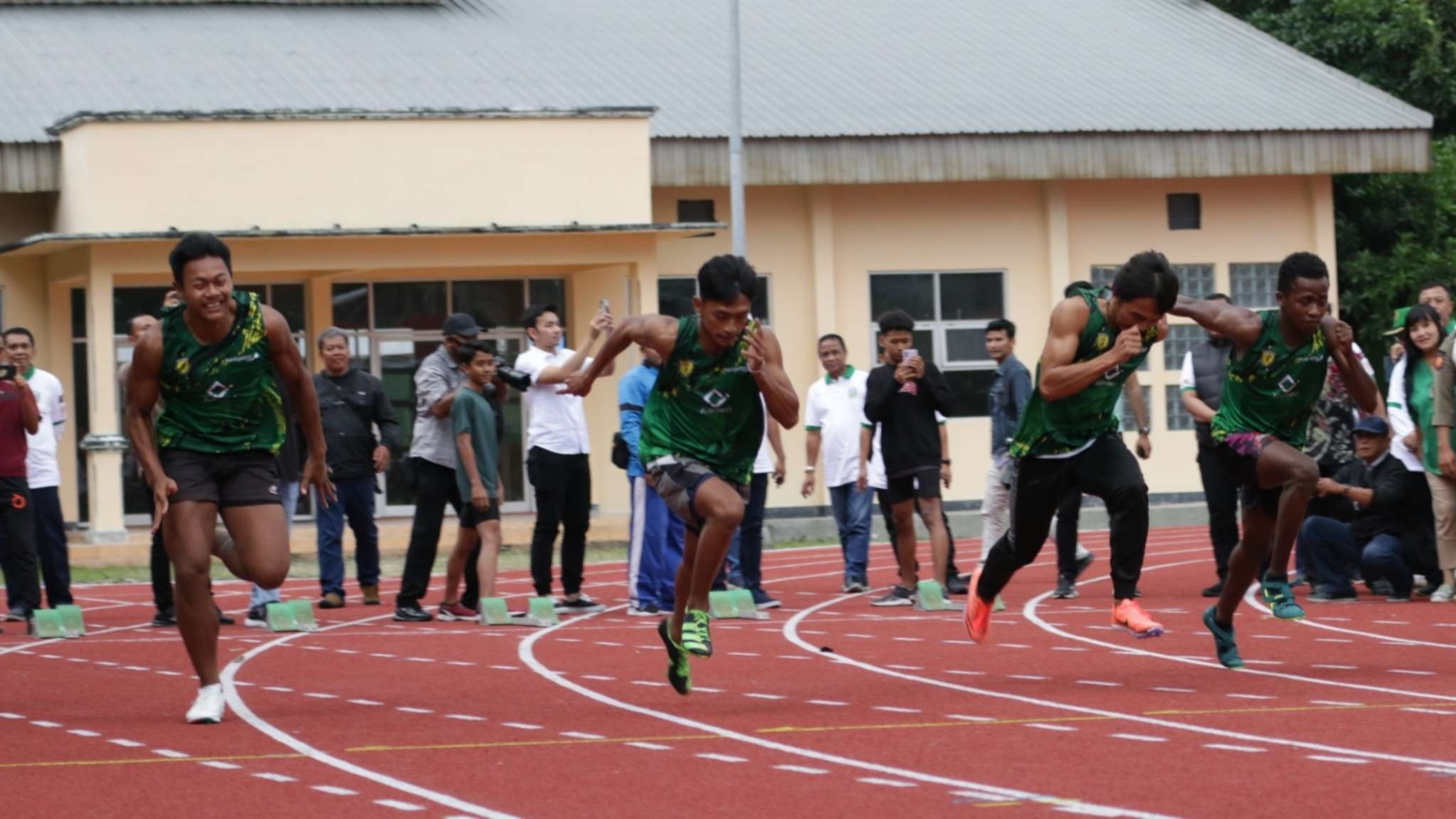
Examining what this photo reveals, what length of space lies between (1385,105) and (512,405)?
12.9 metres

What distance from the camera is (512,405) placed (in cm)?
2708

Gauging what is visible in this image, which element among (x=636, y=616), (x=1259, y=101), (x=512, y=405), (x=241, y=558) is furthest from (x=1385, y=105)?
(x=241, y=558)

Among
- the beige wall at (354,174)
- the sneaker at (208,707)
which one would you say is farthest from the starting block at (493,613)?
the beige wall at (354,174)

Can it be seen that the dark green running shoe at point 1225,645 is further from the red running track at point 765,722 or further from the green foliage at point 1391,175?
the green foliage at point 1391,175

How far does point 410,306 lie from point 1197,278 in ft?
36.0

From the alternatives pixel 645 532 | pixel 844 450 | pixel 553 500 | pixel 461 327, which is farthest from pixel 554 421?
pixel 844 450

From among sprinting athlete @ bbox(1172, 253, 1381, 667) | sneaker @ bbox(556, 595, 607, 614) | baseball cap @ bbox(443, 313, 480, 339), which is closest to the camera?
sprinting athlete @ bbox(1172, 253, 1381, 667)

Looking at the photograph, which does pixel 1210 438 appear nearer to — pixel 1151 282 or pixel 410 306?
pixel 1151 282

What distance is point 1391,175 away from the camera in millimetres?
33938

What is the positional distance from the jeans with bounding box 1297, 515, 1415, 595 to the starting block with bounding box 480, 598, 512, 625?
5264 mm

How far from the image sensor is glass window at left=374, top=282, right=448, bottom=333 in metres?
26.8

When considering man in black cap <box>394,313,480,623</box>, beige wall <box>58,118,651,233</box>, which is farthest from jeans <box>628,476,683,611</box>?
beige wall <box>58,118,651,233</box>

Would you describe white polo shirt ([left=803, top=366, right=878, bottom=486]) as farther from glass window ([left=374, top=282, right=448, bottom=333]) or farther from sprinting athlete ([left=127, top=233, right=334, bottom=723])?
glass window ([left=374, top=282, right=448, bottom=333])

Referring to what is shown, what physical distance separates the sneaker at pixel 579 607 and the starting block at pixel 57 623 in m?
3.20
